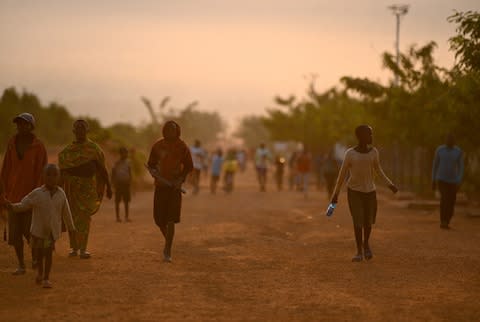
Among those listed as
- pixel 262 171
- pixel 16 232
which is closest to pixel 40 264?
pixel 16 232

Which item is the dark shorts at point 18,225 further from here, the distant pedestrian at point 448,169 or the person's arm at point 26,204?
the distant pedestrian at point 448,169

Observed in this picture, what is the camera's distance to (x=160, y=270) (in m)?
10.5

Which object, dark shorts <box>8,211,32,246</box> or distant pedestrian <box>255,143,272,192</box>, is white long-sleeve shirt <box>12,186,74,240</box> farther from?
distant pedestrian <box>255,143,272,192</box>

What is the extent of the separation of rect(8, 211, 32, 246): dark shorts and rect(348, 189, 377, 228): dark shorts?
165 inches

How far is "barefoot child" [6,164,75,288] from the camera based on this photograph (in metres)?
9.12

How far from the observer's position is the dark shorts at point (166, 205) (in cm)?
1158

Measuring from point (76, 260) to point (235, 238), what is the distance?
3788 mm

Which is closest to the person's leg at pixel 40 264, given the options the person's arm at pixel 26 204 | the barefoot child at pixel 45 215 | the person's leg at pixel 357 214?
the barefoot child at pixel 45 215

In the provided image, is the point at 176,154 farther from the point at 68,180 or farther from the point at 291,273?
the point at 291,273

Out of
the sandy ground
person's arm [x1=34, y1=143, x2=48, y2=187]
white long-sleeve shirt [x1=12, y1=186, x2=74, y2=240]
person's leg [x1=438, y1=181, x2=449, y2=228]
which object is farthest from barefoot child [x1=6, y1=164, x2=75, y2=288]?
person's leg [x1=438, y1=181, x2=449, y2=228]

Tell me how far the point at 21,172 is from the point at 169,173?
7.20ft

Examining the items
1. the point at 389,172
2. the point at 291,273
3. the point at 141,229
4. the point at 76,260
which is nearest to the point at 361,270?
the point at 291,273

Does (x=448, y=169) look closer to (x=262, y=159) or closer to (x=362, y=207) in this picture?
(x=362, y=207)

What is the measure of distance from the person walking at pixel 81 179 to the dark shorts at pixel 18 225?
5.16 feet
